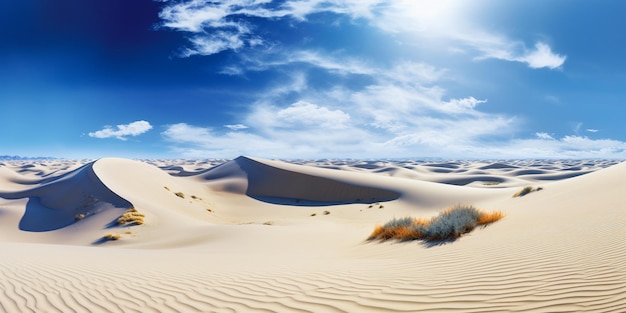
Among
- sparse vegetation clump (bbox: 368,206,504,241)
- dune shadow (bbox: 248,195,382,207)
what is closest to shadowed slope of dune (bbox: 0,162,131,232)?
dune shadow (bbox: 248,195,382,207)

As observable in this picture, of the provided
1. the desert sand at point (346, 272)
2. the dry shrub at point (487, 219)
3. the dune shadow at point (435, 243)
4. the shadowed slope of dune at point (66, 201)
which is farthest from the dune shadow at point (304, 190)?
the dune shadow at point (435, 243)

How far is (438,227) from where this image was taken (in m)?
8.82

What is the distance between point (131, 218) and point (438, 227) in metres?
16.4

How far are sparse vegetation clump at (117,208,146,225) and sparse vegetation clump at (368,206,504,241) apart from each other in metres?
13.5

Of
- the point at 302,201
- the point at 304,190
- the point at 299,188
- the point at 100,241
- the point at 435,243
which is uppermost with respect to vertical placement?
the point at 299,188

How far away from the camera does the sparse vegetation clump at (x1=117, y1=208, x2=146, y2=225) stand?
739 inches

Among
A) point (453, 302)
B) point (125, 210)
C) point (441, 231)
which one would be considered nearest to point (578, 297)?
point (453, 302)

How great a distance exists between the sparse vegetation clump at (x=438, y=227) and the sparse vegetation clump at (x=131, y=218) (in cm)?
1347

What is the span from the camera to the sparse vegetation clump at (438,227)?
877cm

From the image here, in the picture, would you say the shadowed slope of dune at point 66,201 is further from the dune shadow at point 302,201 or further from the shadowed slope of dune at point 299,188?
the shadowed slope of dune at point 299,188

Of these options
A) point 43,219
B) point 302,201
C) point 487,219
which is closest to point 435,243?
point 487,219

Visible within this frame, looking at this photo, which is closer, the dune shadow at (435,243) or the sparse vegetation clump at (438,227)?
the dune shadow at (435,243)

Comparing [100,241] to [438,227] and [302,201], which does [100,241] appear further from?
[302,201]

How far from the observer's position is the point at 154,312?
179 inches
